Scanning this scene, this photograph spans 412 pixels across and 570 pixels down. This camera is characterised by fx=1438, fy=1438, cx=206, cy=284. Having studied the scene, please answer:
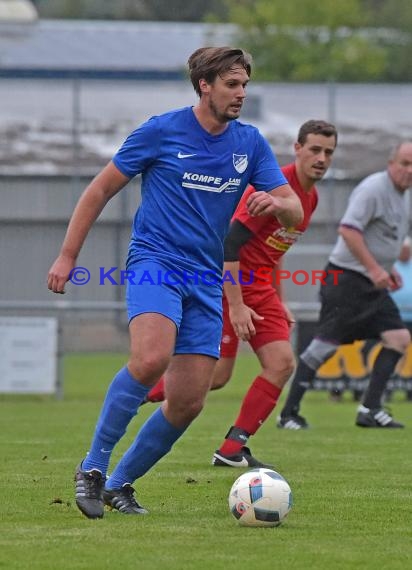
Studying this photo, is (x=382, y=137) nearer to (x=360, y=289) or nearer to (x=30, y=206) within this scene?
(x=30, y=206)

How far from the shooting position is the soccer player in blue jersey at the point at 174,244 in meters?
6.48

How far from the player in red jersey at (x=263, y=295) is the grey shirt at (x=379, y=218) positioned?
6.18ft

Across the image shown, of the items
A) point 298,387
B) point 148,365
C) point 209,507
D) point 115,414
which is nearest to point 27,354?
point 298,387

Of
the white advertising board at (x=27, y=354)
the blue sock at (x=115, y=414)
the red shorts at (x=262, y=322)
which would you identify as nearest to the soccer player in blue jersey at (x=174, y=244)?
the blue sock at (x=115, y=414)

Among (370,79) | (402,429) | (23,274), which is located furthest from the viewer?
(370,79)

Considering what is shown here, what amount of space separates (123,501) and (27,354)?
902 centimetres

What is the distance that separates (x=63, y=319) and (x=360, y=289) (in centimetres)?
561

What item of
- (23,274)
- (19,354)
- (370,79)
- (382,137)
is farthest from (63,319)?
(370,79)

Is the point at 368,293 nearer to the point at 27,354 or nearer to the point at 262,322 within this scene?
the point at 262,322

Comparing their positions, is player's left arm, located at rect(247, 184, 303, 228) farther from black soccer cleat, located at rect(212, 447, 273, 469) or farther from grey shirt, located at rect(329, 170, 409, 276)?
grey shirt, located at rect(329, 170, 409, 276)

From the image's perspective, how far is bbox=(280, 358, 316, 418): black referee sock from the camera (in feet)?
38.3

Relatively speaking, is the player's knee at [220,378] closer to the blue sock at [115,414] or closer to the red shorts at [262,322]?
the red shorts at [262,322]

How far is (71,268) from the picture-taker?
646 centimetres

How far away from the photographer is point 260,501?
6.30 m
